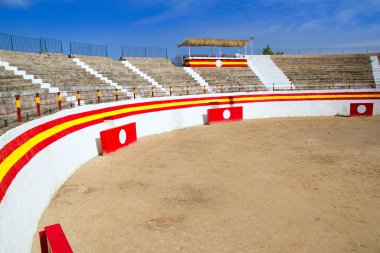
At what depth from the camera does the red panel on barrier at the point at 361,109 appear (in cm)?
2150

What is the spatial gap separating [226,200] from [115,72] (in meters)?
19.4

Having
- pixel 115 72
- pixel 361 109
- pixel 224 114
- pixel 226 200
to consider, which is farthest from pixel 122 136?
pixel 361 109

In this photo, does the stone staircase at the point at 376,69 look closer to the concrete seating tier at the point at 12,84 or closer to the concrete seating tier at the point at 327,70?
the concrete seating tier at the point at 327,70

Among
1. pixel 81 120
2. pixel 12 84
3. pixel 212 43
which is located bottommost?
pixel 81 120

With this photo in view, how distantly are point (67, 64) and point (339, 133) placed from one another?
1843 cm

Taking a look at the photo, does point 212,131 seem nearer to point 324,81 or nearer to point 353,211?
point 353,211

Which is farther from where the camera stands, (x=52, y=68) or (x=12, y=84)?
(x=52, y=68)

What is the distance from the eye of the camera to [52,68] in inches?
765

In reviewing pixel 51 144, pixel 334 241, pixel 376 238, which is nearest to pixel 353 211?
pixel 376 238

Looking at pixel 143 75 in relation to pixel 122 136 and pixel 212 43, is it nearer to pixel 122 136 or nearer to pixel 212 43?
pixel 212 43

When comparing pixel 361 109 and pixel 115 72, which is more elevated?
pixel 115 72

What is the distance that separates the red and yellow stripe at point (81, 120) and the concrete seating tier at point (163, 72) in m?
7.02

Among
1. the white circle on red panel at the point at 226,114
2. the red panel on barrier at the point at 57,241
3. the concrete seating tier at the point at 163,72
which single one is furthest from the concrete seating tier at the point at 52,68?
the red panel on barrier at the point at 57,241

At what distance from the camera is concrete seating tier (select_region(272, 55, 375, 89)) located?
29.2 metres
